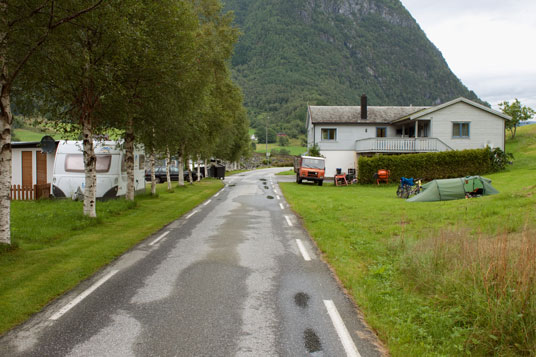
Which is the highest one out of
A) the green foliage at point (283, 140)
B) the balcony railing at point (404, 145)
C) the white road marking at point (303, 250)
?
the green foliage at point (283, 140)

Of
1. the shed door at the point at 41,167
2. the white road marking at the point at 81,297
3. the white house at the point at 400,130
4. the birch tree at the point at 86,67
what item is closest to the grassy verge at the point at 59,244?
the white road marking at the point at 81,297

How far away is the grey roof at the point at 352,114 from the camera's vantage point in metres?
42.2

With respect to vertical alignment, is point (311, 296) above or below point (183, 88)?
below

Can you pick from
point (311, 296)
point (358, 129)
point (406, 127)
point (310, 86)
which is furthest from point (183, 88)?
point (310, 86)

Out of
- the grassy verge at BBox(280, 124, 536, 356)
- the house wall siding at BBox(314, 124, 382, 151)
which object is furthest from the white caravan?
the house wall siding at BBox(314, 124, 382, 151)

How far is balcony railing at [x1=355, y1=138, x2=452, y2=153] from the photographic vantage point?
3628 centimetres

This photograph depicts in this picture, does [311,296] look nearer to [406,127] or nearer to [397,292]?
[397,292]

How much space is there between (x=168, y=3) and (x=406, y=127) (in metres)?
34.4

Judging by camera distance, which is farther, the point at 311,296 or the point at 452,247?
the point at 452,247

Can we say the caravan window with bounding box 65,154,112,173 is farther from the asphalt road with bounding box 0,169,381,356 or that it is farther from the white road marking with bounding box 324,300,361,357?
the white road marking with bounding box 324,300,361,357

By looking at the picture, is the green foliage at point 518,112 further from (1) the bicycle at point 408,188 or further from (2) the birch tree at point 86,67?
(2) the birch tree at point 86,67

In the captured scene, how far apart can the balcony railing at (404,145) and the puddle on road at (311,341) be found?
3479 centimetres

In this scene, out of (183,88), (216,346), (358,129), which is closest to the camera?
(216,346)

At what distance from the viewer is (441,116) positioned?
37.8 m
